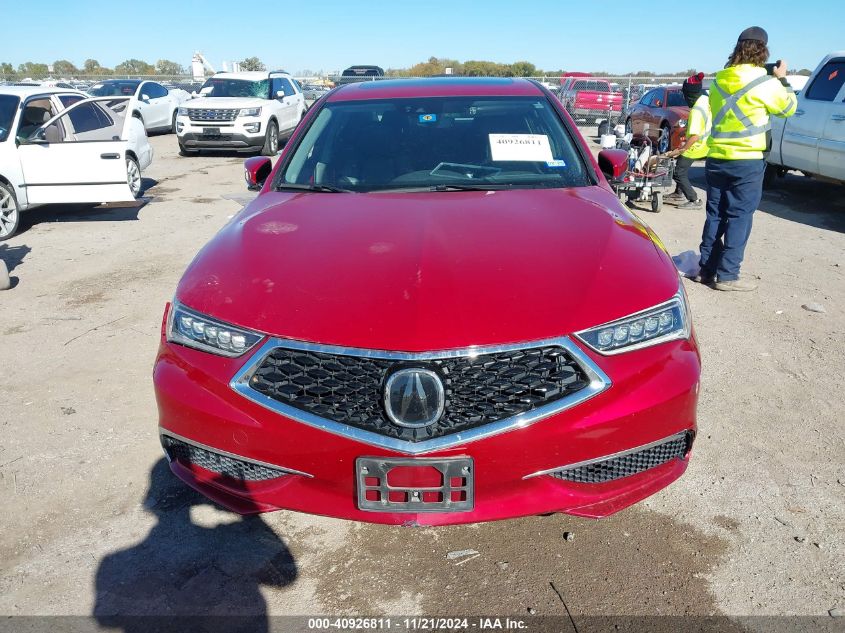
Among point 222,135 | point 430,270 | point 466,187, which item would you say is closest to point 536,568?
point 430,270

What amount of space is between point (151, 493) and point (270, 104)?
13008mm

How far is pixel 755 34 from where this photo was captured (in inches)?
209

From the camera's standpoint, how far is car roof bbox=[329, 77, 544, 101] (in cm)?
395

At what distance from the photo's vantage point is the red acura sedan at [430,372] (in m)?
2.13

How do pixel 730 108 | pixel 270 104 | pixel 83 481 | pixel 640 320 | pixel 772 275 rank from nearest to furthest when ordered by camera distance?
pixel 640 320, pixel 83 481, pixel 730 108, pixel 772 275, pixel 270 104

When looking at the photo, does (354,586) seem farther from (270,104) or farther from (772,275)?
(270,104)

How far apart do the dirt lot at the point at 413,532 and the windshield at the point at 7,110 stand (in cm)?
438

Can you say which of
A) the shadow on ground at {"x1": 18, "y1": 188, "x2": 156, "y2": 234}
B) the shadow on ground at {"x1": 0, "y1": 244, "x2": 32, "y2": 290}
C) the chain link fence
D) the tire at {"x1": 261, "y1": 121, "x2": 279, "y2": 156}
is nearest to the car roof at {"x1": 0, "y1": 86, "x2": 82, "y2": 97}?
the shadow on ground at {"x1": 18, "y1": 188, "x2": 156, "y2": 234}

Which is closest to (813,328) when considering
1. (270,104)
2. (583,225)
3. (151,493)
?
(583,225)

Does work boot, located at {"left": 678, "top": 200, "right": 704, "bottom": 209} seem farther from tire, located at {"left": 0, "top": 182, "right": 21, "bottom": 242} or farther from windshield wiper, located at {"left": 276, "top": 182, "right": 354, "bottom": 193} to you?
tire, located at {"left": 0, "top": 182, "right": 21, "bottom": 242}

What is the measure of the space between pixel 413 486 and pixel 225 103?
13723 millimetres

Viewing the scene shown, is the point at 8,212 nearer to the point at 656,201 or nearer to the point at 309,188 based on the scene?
the point at 309,188

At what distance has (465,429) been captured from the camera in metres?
2.13

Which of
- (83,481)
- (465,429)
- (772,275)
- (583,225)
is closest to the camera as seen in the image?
(465,429)
